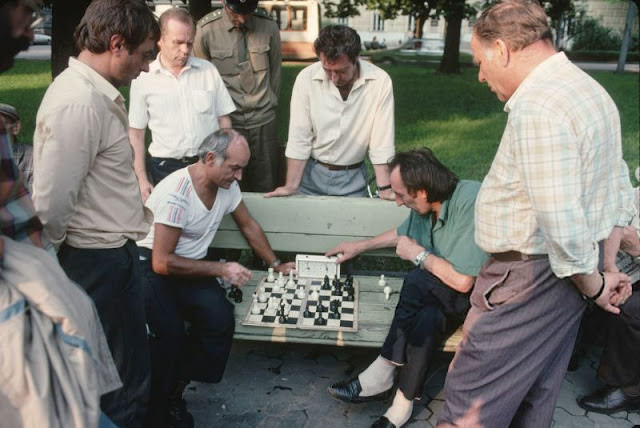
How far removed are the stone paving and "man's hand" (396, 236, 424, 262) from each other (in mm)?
876

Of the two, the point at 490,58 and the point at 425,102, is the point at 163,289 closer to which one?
the point at 490,58

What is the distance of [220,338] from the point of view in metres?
3.13

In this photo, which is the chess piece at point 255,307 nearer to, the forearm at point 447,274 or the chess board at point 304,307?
the chess board at point 304,307

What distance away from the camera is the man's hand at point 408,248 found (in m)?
3.18

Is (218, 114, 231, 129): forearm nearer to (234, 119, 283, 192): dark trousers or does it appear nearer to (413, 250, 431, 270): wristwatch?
(234, 119, 283, 192): dark trousers

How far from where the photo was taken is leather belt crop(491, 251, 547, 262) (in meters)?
2.15

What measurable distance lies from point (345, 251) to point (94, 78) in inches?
76.1

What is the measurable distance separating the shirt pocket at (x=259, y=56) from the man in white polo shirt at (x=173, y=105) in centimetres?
50

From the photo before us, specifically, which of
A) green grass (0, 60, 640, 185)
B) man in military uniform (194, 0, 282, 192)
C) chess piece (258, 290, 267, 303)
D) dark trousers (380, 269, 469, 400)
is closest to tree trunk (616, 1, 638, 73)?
green grass (0, 60, 640, 185)

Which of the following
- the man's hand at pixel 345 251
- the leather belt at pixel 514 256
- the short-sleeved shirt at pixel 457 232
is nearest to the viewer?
the leather belt at pixel 514 256

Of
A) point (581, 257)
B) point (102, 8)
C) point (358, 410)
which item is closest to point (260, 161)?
point (358, 410)

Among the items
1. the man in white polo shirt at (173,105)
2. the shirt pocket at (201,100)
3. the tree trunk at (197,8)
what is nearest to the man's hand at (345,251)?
the man in white polo shirt at (173,105)

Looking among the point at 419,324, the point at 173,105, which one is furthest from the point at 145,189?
the point at 419,324

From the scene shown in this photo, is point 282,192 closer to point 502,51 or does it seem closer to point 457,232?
point 457,232
